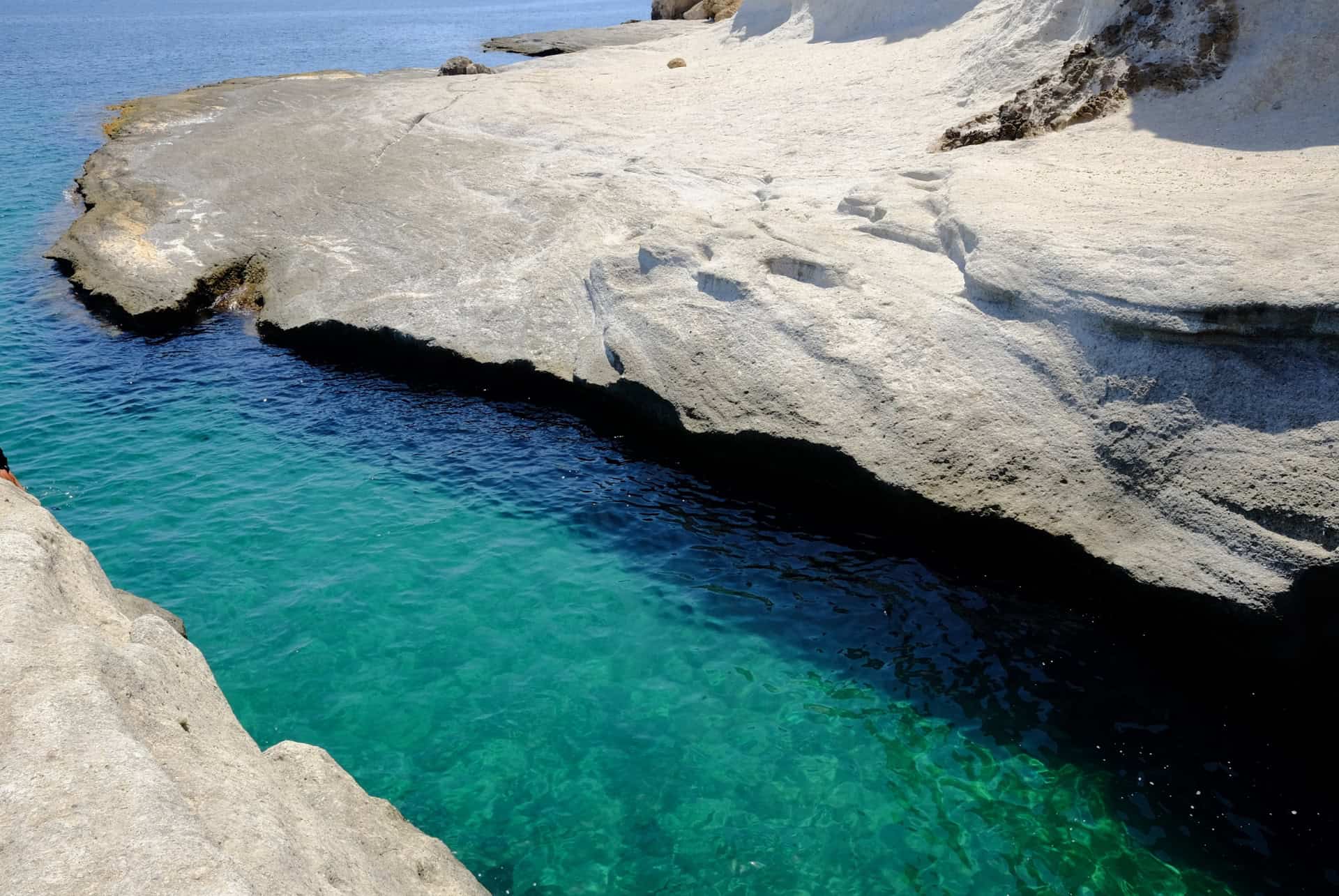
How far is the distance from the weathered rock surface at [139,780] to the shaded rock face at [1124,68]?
12846mm

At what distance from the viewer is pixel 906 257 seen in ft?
37.4

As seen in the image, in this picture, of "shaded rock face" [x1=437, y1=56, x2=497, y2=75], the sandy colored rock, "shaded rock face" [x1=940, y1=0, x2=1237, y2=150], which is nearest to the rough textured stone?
the sandy colored rock

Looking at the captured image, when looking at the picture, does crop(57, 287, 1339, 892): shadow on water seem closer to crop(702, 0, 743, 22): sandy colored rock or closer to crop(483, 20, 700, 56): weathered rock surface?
crop(483, 20, 700, 56): weathered rock surface

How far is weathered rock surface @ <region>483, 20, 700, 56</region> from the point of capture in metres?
39.1

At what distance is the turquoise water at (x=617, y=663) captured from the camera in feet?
23.7

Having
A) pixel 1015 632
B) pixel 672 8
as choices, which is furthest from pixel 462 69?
pixel 1015 632

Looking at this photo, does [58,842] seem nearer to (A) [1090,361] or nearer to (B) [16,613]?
(B) [16,613]

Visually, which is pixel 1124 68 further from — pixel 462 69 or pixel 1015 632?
pixel 462 69

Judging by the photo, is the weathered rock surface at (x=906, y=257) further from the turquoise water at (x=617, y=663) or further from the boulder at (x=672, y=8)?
the boulder at (x=672, y=8)

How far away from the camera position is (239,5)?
4395 inches

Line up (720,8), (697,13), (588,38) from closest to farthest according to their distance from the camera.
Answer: (588,38)
(720,8)
(697,13)

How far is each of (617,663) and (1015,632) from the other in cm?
357

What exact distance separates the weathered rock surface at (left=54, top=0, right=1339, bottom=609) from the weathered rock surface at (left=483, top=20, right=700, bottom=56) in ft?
59.7

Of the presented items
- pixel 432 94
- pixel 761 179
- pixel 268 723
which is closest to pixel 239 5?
pixel 432 94
